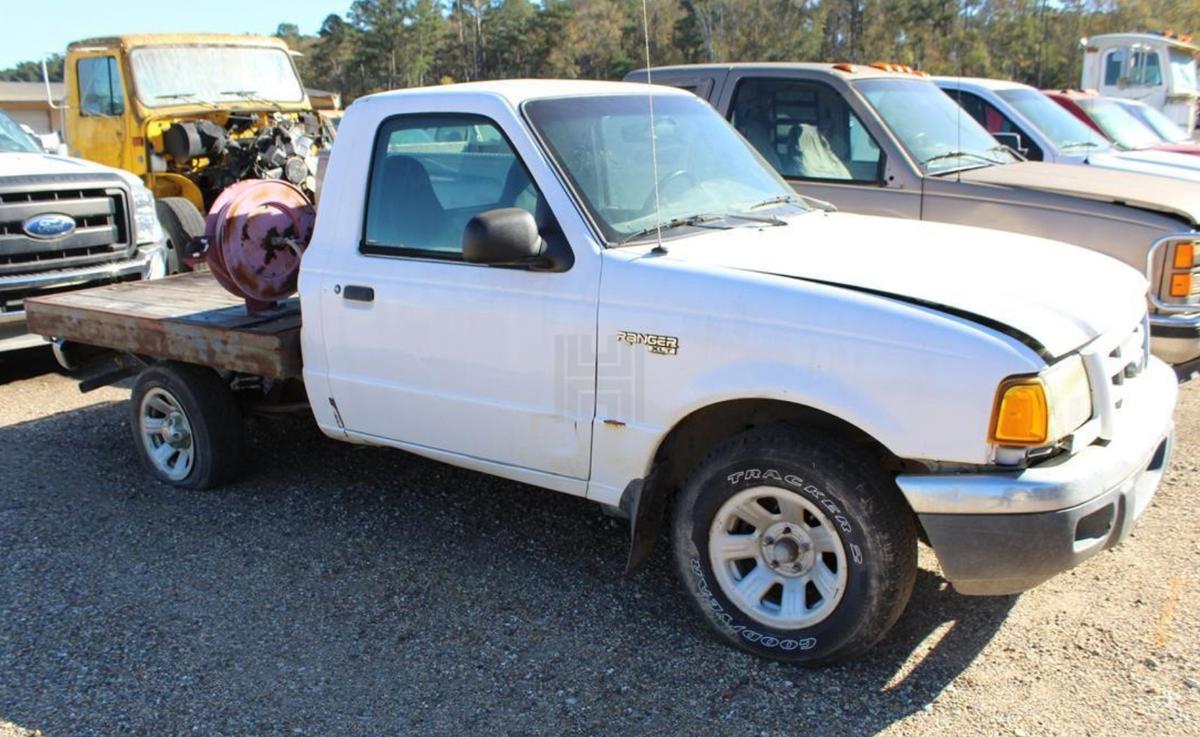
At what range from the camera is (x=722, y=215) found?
4.23m

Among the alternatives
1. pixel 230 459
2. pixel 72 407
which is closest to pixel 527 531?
pixel 230 459

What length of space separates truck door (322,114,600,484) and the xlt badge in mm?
147

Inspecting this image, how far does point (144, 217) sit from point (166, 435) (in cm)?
313

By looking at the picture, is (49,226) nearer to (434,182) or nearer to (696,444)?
(434,182)

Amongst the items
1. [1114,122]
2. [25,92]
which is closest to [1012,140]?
[1114,122]

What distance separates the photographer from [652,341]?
3.62 m

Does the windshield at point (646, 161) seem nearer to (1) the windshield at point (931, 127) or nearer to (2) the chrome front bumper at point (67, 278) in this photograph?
(1) the windshield at point (931, 127)

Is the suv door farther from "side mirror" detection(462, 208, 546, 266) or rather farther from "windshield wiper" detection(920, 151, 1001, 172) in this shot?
"side mirror" detection(462, 208, 546, 266)

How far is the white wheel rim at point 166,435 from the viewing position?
540cm

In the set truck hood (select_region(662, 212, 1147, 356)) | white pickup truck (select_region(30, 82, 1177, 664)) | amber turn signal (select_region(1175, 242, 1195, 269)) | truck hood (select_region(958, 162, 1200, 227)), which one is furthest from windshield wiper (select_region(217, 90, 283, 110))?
amber turn signal (select_region(1175, 242, 1195, 269))

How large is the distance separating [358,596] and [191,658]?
2.22ft

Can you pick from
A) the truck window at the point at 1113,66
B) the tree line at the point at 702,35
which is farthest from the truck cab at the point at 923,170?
the tree line at the point at 702,35

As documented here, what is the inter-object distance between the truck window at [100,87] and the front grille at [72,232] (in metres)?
3.14

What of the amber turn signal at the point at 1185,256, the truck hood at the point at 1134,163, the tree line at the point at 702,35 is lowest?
the amber turn signal at the point at 1185,256
